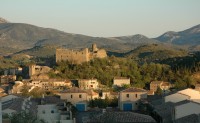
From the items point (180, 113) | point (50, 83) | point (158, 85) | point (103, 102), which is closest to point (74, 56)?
point (50, 83)

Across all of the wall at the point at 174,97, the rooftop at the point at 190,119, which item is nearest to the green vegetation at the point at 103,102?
the wall at the point at 174,97

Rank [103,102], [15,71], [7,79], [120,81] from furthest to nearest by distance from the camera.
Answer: [15,71]
[7,79]
[120,81]
[103,102]

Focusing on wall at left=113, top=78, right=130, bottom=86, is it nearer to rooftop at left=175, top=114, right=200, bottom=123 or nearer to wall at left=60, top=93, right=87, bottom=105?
wall at left=60, top=93, right=87, bottom=105

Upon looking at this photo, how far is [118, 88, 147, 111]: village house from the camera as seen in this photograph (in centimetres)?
4012

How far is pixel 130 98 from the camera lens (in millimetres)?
40469

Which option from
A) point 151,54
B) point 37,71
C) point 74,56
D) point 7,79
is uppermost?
point 74,56

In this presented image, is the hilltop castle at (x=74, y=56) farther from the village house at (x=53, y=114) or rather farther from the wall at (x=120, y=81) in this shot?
the village house at (x=53, y=114)

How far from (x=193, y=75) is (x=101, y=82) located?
1027cm

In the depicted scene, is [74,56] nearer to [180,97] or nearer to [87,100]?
[87,100]

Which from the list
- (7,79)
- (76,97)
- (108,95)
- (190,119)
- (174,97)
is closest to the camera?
(190,119)

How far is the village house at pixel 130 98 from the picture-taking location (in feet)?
132

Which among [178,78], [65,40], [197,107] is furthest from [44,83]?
[65,40]

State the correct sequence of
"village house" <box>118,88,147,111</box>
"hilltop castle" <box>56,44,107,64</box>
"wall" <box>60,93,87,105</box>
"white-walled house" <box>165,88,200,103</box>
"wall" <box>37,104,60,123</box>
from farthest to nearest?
"hilltop castle" <box>56,44,107,64</box>
"wall" <box>60,93,87,105</box>
"village house" <box>118,88,147,111</box>
"white-walled house" <box>165,88,200,103</box>
"wall" <box>37,104,60,123</box>

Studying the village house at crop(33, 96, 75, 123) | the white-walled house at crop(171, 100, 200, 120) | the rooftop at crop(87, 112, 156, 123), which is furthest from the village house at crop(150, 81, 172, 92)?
the rooftop at crop(87, 112, 156, 123)
